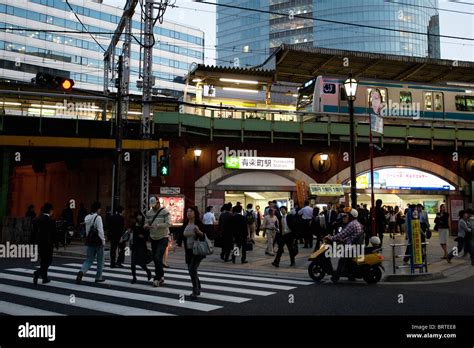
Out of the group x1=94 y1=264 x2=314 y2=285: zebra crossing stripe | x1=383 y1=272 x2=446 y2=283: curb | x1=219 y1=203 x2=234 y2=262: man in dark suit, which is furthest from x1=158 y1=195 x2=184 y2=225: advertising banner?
x1=383 y1=272 x2=446 y2=283: curb

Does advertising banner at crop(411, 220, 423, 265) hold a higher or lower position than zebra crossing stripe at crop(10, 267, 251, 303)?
higher

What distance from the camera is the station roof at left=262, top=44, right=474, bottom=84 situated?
25266 millimetres

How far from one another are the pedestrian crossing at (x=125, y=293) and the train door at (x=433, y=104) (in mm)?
19489

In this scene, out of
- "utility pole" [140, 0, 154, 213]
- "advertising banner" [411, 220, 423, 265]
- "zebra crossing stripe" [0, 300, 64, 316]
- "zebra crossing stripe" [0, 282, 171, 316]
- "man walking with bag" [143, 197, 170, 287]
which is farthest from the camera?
"utility pole" [140, 0, 154, 213]

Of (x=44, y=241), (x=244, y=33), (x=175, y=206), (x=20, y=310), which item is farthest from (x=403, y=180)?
(x=244, y=33)

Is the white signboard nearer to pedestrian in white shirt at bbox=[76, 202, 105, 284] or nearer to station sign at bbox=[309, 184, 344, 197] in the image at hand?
station sign at bbox=[309, 184, 344, 197]

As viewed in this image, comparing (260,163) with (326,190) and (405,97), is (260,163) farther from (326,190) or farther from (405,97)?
(405,97)

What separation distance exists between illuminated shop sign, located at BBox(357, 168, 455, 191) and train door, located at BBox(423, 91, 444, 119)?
3668 mm

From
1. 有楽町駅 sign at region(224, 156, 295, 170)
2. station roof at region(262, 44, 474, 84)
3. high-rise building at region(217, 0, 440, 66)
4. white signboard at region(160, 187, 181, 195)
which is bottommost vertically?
white signboard at region(160, 187, 181, 195)

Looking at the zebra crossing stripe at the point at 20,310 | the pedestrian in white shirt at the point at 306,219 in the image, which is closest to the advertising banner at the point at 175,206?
the pedestrian in white shirt at the point at 306,219

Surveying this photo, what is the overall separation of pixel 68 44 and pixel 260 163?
65.0m

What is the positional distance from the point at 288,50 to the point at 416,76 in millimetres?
10611
